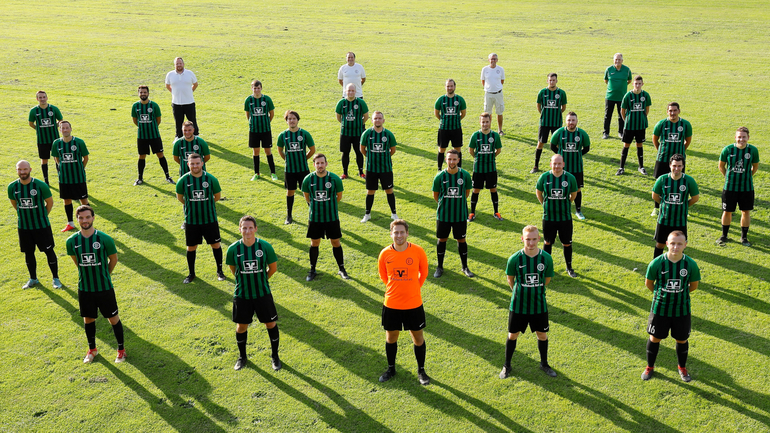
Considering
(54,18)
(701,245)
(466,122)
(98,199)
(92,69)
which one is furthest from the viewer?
(54,18)

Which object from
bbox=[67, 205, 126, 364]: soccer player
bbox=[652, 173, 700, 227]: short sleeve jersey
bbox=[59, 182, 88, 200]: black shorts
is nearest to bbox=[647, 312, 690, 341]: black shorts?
bbox=[652, 173, 700, 227]: short sleeve jersey

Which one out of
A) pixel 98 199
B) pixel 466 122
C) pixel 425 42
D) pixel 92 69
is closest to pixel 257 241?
pixel 98 199

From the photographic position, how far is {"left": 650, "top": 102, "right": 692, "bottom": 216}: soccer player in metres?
12.6

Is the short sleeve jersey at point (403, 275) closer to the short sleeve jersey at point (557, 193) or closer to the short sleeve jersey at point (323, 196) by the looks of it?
the short sleeve jersey at point (323, 196)

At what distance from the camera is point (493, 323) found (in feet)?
30.9

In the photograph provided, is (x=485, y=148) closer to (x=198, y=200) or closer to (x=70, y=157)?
(x=198, y=200)

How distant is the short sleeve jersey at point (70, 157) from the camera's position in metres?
12.6

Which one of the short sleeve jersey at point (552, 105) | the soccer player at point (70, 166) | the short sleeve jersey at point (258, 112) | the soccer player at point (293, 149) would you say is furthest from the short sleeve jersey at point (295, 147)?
the short sleeve jersey at point (552, 105)

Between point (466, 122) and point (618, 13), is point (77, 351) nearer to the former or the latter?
point (466, 122)

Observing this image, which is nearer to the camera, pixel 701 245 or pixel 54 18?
pixel 701 245

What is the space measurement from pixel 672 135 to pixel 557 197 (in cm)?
398

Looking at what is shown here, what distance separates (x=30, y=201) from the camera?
10.2 metres

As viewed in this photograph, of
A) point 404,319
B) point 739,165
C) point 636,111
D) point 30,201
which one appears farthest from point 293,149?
point 739,165

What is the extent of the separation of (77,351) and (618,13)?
41.8 m
